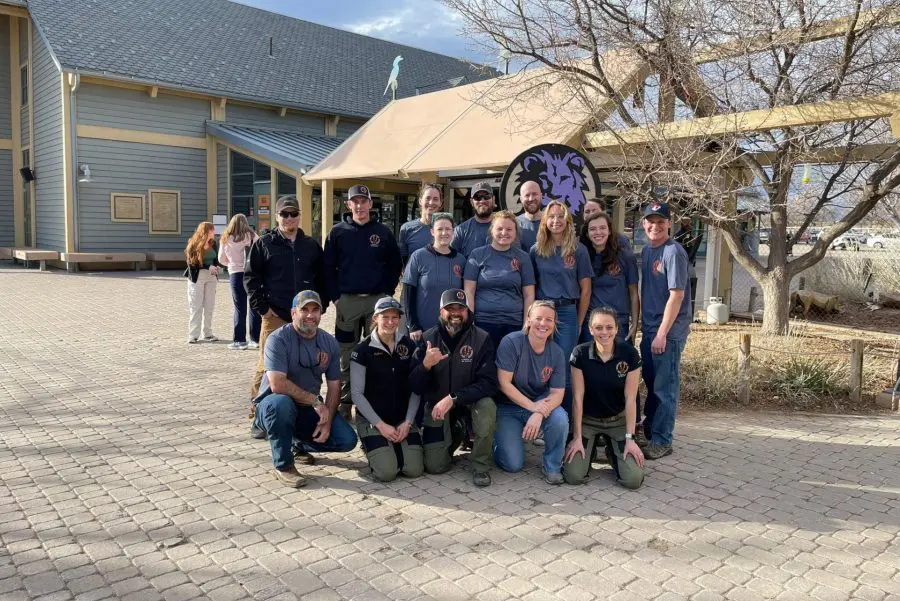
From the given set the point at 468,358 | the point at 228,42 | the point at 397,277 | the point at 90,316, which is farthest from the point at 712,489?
the point at 228,42

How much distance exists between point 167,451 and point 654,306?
11.8 feet

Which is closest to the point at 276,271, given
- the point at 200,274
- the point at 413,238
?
the point at 413,238

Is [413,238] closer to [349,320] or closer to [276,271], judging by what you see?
[349,320]

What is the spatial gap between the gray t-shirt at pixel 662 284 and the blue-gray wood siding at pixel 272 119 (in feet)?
63.7

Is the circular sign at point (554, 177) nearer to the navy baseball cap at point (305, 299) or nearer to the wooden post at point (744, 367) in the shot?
the wooden post at point (744, 367)

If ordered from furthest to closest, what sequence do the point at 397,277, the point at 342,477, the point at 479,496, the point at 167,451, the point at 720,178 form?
the point at 720,178 < the point at 397,277 < the point at 167,451 < the point at 342,477 < the point at 479,496

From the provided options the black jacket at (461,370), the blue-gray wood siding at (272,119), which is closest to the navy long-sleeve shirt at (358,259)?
the black jacket at (461,370)

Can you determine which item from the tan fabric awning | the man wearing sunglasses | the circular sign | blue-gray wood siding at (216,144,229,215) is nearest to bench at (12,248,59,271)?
blue-gray wood siding at (216,144,229,215)

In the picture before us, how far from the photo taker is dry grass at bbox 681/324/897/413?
6328 mm

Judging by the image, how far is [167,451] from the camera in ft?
15.8

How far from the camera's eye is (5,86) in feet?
72.8

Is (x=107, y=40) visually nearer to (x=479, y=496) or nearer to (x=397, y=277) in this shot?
(x=397, y=277)

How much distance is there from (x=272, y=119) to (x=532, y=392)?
65.5 feet

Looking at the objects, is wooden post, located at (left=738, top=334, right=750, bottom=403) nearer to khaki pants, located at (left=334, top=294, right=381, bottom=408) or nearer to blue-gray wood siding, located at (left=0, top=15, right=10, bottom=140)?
khaki pants, located at (left=334, top=294, right=381, bottom=408)
